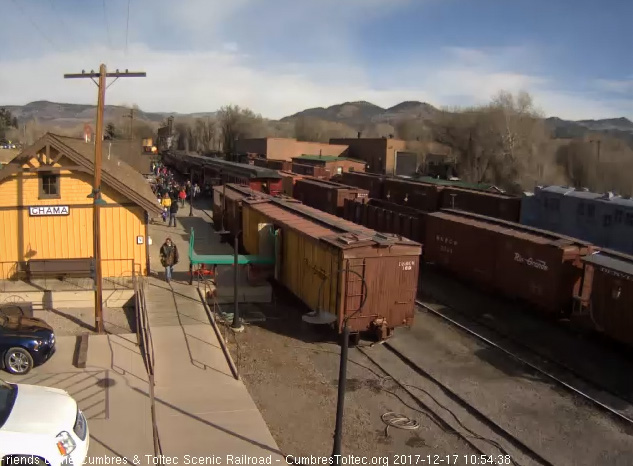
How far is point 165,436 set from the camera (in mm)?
8812

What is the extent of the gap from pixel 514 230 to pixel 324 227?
24.9 feet

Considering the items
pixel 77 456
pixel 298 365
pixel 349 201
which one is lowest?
pixel 298 365

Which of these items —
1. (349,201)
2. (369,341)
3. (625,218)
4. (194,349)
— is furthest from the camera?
(349,201)

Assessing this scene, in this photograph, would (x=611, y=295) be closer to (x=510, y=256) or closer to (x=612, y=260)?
(x=612, y=260)

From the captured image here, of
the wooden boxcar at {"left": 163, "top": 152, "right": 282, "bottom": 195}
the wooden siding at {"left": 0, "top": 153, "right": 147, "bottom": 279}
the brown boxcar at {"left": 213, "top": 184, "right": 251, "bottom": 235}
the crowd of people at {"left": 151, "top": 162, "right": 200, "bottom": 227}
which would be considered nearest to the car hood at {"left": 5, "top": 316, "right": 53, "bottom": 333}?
the wooden siding at {"left": 0, "top": 153, "right": 147, "bottom": 279}

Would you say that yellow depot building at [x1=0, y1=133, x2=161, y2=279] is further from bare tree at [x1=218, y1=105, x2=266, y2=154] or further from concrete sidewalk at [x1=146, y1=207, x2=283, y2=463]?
bare tree at [x1=218, y1=105, x2=266, y2=154]

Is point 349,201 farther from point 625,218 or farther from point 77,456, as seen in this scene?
point 77,456

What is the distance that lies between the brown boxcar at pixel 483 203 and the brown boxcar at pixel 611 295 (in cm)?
1053

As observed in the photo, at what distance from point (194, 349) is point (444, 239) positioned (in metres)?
12.7

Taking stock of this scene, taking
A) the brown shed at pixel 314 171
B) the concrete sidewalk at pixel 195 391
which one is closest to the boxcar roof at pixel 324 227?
the concrete sidewalk at pixel 195 391

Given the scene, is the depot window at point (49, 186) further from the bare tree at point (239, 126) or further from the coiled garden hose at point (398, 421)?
the bare tree at point (239, 126)

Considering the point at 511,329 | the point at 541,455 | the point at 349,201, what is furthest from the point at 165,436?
the point at 349,201

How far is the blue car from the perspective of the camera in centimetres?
1110

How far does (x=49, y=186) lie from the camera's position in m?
17.5
